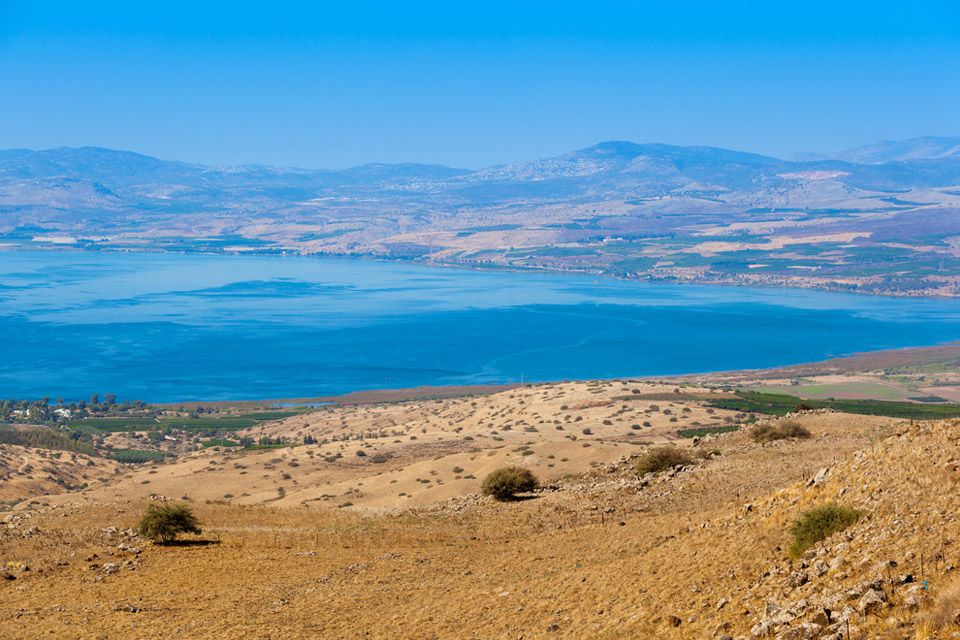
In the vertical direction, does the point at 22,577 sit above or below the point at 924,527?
below

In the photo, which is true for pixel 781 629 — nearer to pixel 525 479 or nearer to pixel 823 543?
pixel 823 543

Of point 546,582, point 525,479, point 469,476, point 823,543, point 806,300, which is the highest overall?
point 823,543

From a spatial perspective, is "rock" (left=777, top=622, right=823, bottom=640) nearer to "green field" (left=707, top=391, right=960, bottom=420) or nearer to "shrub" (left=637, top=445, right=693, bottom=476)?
"shrub" (left=637, top=445, right=693, bottom=476)

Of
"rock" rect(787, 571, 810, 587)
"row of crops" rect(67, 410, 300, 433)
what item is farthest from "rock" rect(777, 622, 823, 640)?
"row of crops" rect(67, 410, 300, 433)

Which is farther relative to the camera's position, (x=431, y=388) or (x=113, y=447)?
(x=431, y=388)

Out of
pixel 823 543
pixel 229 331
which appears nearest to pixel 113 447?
pixel 823 543

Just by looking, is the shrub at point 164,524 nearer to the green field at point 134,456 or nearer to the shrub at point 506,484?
the shrub at point 506,484
